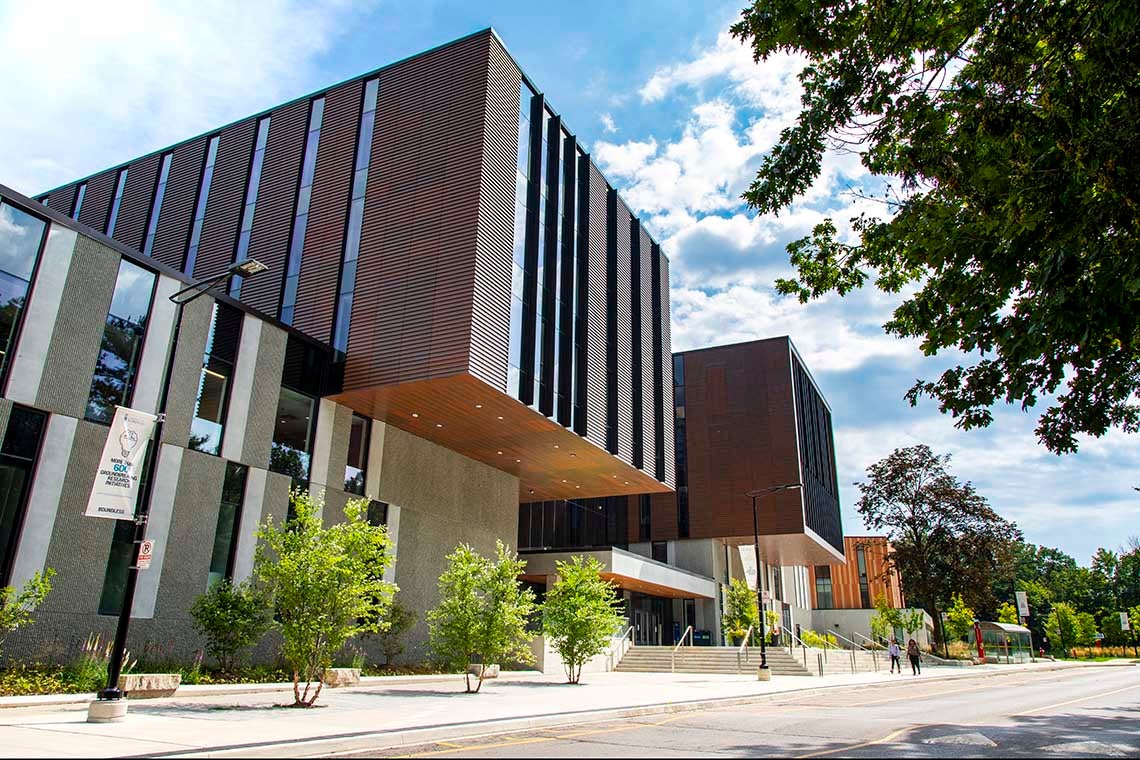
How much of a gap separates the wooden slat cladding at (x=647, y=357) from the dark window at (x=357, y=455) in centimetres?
1403

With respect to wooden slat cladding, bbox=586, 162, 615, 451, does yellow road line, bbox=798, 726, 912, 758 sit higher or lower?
lower

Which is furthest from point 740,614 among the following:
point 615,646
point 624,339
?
point 624,339

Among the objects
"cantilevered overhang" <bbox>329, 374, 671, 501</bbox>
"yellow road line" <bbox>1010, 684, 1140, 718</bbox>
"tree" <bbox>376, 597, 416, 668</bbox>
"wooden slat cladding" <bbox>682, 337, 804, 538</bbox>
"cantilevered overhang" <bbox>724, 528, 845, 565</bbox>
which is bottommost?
"yellow road line" <bbox>1010, 684, 1140, 718</bbox>

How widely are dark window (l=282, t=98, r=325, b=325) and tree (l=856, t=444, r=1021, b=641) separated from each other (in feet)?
166

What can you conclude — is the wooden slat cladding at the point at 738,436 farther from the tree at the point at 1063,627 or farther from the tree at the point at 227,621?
the tree at the point at 1063,627

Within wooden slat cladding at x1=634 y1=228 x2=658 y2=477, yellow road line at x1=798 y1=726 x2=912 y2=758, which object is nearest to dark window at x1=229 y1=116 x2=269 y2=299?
wooden slat cladding at x1=634 y1=228 x2=658 y2=477

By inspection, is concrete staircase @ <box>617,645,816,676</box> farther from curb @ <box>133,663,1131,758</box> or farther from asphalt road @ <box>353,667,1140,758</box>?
curb @ <box>133,663,1131,758</box>

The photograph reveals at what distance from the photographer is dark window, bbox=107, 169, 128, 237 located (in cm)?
3556

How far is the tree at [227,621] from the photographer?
64.3 feet

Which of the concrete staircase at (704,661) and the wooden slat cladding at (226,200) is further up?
the wooden slat cladding at (226,200)

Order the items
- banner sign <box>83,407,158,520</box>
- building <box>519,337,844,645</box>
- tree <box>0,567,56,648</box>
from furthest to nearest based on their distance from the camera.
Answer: building <box>519,337,844,645</box>
tree <box>0,567,56,648</box>
banner sign <box>83,407,158,520</box>

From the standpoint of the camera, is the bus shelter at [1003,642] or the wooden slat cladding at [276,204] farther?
the bus shelter at [1003,642]

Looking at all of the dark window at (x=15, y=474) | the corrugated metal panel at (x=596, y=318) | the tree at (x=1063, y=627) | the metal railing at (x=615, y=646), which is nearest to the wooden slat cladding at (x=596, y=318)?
the corrugated metal panel at (x=596, y=318)

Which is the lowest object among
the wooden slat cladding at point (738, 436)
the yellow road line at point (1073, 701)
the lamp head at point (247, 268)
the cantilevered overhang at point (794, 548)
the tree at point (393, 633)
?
the yellow road line at point (1073, 701)
